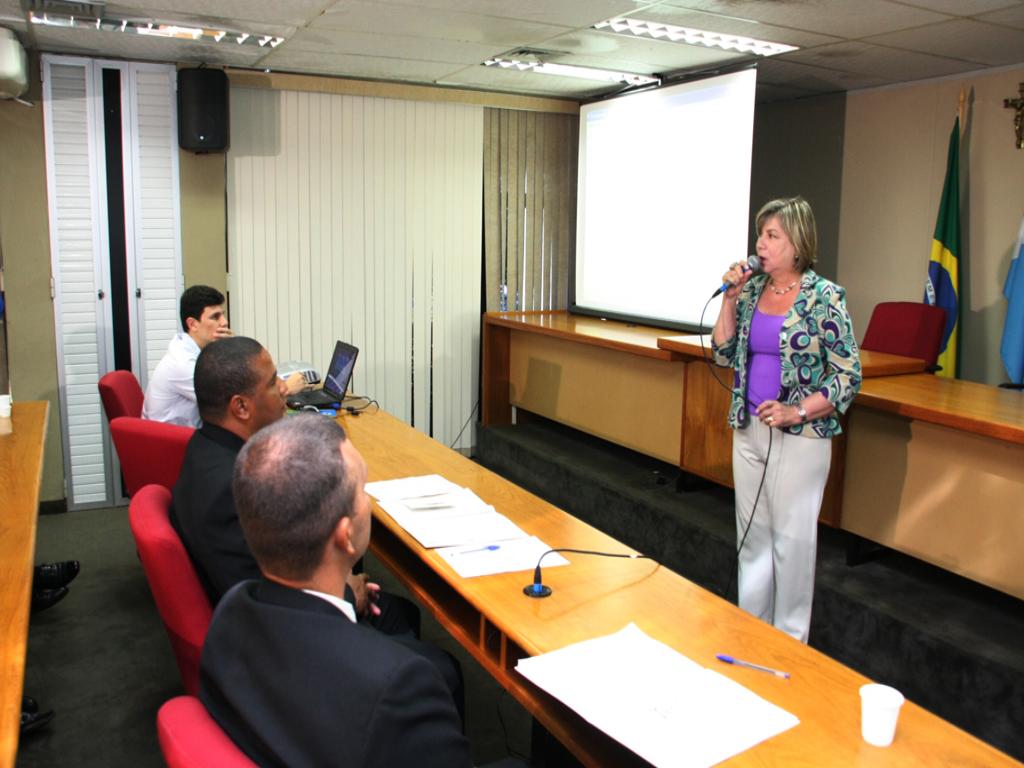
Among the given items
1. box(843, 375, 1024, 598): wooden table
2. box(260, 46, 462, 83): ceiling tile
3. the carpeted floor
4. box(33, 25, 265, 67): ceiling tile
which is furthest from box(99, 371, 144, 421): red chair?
box(843, 375, 1024, 598): wooden table

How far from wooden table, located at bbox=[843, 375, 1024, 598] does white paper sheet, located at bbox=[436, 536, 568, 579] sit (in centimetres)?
158

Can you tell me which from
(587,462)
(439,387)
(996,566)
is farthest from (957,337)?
(439,387)

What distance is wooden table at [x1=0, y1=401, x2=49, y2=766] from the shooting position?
1.56 meters

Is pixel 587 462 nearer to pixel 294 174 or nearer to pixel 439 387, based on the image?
pixel 439 387

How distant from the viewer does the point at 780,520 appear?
2.99 m

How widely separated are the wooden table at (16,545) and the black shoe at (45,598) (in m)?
0.69

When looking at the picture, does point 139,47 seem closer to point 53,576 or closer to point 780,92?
point 53,576

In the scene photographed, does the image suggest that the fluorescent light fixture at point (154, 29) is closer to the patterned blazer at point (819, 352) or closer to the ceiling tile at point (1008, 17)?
the patterned blazer at point (819, 352)

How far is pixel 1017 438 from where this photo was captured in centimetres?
275

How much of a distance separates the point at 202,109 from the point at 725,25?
281 centimetres

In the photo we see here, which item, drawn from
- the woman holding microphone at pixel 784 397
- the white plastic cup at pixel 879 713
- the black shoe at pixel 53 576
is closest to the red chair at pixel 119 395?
the black shoe at pixel 53 576

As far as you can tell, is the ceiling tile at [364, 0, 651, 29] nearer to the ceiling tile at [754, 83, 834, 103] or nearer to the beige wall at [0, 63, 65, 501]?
the ceiling tile at [754, 83, 834, 103]

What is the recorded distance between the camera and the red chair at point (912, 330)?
4688 mm

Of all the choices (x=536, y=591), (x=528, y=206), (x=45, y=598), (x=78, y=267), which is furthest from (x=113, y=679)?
(x=528, y=206)
